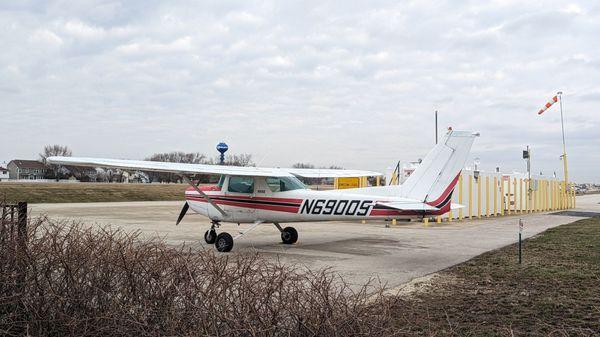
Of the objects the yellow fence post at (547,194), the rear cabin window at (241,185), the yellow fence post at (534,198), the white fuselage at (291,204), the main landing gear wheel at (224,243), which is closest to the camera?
the white fuselage at (291,204)

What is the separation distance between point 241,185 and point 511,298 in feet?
26.7

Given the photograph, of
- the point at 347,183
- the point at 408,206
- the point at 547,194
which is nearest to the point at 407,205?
the point at 408,206

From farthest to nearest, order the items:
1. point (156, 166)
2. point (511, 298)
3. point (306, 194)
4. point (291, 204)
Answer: point (291, 204)
point (306, 194)
point (156, 166)
point (511, 298)

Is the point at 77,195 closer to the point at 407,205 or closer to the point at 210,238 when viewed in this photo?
the point at 210,238

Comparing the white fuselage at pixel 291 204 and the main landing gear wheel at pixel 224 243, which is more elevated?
the white fuselage at pixel 291 204

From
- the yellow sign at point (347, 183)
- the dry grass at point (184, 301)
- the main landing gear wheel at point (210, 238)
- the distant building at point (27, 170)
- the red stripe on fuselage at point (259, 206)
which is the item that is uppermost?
the distant building at point (27, 170)

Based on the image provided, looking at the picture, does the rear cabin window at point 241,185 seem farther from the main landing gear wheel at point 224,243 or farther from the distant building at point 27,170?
the distant building at point 27,170

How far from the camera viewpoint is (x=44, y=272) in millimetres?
4312

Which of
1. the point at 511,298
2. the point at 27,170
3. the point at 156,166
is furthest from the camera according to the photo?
the point at 27,170

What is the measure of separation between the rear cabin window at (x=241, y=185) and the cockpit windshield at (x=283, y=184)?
521mm

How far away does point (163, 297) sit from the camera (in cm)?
383

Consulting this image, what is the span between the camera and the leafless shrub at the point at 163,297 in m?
3.19

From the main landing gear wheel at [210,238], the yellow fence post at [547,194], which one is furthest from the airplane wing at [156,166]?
the yellow fence post at [547,194]

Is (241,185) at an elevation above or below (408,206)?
above
